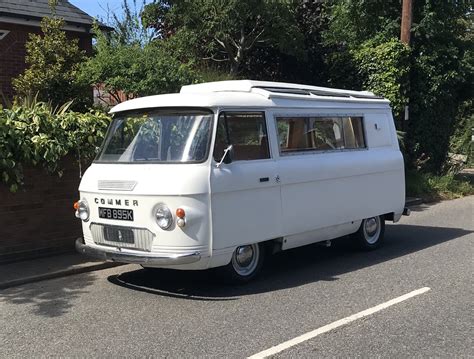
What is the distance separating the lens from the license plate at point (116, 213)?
632 centimetres

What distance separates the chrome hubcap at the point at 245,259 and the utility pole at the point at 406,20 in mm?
11133

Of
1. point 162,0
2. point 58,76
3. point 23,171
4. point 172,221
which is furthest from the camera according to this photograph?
point 162,0

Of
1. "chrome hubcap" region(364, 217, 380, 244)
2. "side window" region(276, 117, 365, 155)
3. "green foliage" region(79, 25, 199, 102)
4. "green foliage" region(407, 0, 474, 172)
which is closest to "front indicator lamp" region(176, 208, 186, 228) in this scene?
"side window" region(276, 117, 365, 155)

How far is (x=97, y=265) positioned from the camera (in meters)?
7.75

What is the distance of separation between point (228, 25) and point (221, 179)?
27.4 ft

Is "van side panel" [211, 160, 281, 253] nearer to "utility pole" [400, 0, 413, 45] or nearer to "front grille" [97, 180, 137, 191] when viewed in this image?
"front grille" [97, 180, 137, 191]

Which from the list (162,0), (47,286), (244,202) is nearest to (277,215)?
(244,202)

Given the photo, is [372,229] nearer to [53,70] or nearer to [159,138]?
[159,138]

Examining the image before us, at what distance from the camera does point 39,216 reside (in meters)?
8.28

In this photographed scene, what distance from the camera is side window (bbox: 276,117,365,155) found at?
7245 mm

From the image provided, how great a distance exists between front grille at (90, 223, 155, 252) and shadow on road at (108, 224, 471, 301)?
0.62m

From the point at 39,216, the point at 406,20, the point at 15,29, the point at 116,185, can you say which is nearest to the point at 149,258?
the point at 116,185

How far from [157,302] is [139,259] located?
0.49 m

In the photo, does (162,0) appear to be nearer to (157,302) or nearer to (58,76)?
(58,76)
